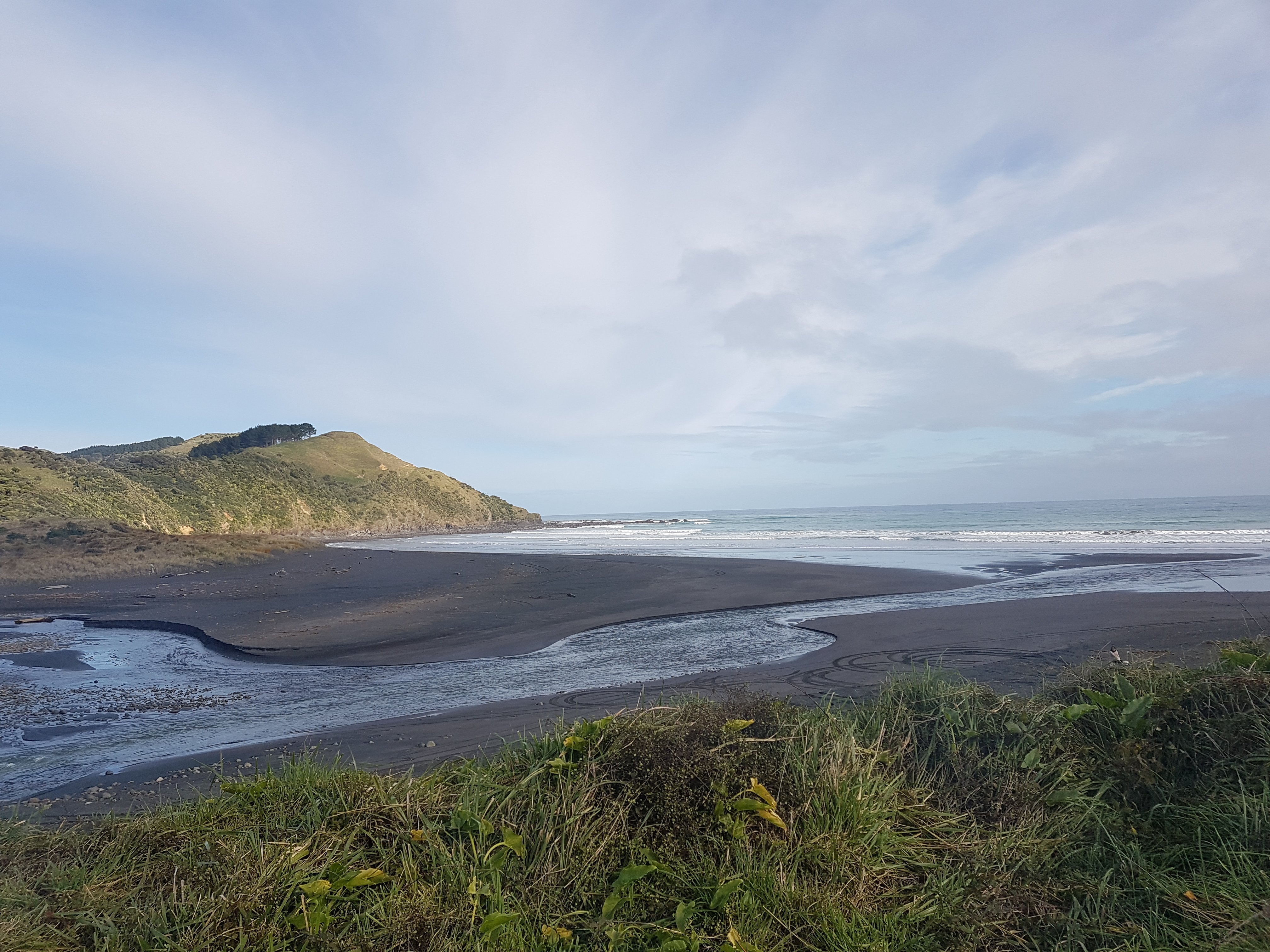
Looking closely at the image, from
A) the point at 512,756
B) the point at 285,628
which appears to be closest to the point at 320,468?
the point at 285,628

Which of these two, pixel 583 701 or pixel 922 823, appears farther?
pixel 583 701

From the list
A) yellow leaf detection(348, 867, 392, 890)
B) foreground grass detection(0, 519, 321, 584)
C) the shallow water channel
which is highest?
foreground grass detection(0, 519, 321, 584)

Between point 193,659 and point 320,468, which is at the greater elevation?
point 320,468

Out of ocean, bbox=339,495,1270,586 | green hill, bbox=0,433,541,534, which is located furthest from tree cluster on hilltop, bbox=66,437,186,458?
ocean, bbox=339,495,1270,586

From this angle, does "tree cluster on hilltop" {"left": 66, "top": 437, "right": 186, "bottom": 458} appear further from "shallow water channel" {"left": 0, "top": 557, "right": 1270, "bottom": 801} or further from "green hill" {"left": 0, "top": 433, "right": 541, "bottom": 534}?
"shallow water channel" {"left": 0, "top": 557, "right": 1270, "bottom": 801}

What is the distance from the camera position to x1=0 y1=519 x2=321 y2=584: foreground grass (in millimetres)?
25375

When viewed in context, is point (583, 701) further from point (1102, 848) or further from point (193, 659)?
point (193, 659)

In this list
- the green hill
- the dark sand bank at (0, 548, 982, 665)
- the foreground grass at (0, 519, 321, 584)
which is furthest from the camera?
the green hill

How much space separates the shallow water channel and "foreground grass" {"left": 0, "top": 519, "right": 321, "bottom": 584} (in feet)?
38.6

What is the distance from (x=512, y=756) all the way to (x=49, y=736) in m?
7.02

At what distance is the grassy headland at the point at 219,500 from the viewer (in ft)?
94.7

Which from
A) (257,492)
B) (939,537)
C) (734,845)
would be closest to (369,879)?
(734,845)

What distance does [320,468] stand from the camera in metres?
93.8

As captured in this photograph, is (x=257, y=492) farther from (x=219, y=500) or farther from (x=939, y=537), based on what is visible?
(x=939, y=537)
